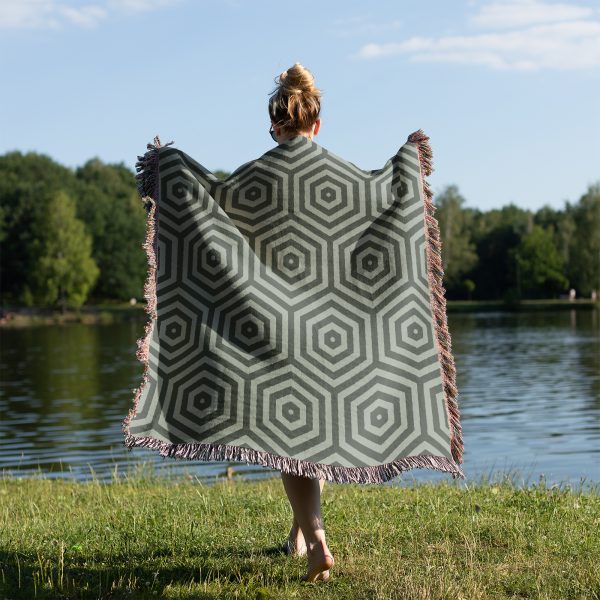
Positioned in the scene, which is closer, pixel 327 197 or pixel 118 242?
pixel 327 197

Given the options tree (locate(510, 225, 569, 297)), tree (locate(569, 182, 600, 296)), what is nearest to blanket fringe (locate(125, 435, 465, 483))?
tree (locate(569, 182, 600, 296))

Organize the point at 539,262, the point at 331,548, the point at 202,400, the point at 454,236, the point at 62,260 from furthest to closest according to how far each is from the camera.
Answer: the point at 454,236 → the point at 539,262 → the point at 62,260 → the point at 331,548 → the point at 202,400

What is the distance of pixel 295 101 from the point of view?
482 cm

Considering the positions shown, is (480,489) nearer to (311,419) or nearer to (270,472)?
(311,419)

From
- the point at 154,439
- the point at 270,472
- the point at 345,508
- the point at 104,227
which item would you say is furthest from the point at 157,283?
the point at 104,227

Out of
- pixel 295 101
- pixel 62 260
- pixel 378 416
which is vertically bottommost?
pixel 378 416

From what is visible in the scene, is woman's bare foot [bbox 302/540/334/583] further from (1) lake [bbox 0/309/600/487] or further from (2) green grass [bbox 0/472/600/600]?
(1) lake [bbox 0/309/600/487]

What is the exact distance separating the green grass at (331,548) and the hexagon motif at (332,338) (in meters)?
0.96

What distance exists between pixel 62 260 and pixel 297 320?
69.3m

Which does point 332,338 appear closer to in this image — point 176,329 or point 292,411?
point 292,411

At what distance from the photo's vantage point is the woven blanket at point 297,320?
185 inches

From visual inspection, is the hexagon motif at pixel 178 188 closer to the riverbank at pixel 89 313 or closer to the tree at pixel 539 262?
the riverbank at pixel 89 313

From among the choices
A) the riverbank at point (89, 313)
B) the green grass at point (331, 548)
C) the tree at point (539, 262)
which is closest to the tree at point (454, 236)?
the tree at point (539, 262)

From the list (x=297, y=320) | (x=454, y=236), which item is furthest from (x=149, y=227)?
(x=454, y=236)
